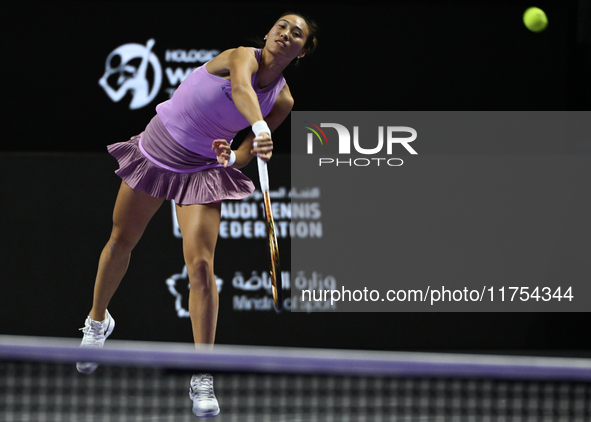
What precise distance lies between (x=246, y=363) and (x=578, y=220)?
4.04 meters

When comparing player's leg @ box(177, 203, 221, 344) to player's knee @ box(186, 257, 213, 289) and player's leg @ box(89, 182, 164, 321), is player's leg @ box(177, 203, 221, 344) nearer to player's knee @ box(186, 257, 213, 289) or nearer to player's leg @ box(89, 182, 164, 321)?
player's knee @ box(186, 257, 213, 289)

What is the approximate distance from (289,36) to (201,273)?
3.01ft

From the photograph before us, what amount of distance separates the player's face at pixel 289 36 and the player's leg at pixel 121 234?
74cm

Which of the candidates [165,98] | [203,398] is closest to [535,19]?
[165,98]

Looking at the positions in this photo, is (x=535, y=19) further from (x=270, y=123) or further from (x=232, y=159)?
(x=232, y=159)

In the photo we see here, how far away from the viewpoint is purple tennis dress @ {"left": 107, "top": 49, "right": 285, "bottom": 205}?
2639 millimetres

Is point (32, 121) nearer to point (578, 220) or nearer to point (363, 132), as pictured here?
point (363, 132)

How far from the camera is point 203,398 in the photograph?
253 centimetres

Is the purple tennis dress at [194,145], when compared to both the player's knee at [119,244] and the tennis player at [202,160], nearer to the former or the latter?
the tennis player at [202,160]

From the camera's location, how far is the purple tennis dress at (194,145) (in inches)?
104

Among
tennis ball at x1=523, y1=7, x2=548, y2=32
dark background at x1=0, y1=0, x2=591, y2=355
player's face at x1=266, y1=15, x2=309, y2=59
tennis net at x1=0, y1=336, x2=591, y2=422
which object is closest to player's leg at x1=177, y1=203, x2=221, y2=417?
tennis net at x1=0, y1=336, x2=591, y2=422

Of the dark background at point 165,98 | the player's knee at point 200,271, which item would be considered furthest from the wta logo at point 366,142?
the player's knee at point 200,271

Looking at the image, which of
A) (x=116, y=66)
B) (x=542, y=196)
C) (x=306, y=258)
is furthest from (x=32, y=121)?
(x=542, y=196)

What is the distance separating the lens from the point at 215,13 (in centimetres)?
495
